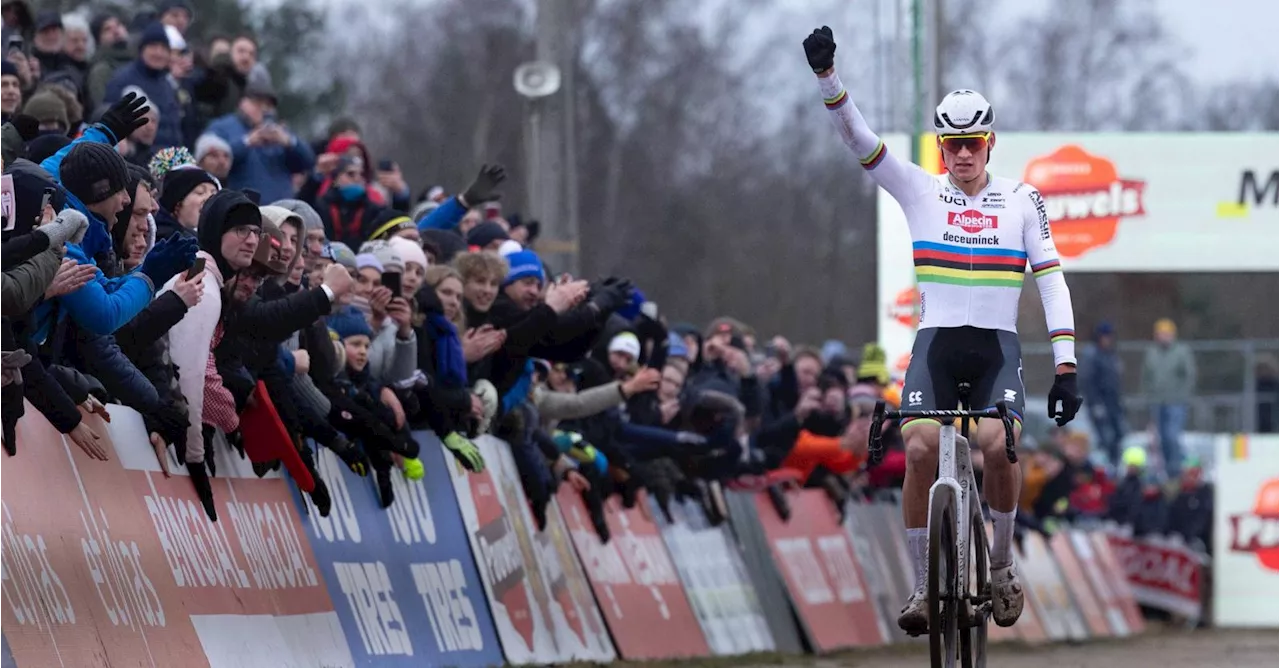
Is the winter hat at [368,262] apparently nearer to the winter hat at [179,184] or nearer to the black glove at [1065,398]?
the winter hat at [179,184]

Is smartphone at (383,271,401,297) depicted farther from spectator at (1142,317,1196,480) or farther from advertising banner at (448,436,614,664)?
spectator at (1142,317,1196,480)

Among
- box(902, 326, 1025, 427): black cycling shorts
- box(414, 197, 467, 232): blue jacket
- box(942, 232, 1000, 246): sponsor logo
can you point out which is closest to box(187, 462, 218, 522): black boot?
box(902, 326, 1025, 427): black cycling shorts

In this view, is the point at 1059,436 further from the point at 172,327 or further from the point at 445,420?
the point at 172,327

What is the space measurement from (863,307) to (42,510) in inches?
2056

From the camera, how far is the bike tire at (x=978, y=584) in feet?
32.7

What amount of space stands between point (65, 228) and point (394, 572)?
3.57 metres

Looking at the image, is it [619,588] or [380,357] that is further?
[619,588]

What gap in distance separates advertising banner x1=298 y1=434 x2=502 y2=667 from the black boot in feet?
3.08

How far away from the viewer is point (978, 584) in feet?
33.0

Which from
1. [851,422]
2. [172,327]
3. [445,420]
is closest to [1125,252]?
[851,422]

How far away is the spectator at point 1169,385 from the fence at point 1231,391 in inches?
8.9

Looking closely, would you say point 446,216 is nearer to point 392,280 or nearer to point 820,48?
point 392,280

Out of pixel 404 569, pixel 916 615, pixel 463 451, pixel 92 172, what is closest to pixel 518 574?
pixel 463 451

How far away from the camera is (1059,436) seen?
2958 cm
